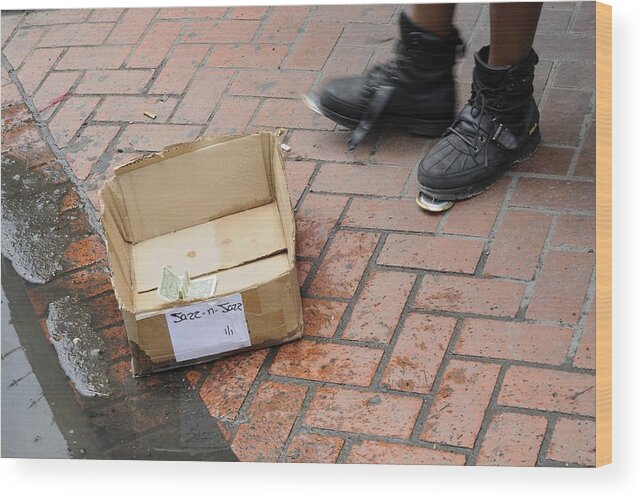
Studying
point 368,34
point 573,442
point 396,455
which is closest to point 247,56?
point 368,34

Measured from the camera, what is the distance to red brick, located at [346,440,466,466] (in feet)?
5.47

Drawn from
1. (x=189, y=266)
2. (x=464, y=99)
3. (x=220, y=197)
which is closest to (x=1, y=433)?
(x=189, y=266)

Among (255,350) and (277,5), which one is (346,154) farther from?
(255,350)

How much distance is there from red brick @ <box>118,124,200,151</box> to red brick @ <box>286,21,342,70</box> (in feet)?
0.91

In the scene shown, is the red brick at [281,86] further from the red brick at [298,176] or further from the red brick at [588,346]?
the red brick at [588,346]

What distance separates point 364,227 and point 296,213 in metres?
0.16

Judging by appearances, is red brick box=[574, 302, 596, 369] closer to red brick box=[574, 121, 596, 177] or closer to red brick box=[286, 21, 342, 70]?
red brick box=[574, 121, 596, 177]

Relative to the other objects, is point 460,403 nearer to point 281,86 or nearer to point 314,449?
point 314,449

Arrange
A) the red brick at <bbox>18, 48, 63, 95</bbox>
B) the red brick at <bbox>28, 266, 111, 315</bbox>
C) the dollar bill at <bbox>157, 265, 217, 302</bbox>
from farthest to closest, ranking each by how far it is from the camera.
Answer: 1. the red brick at <bbox>18, 48, 63, 95</bbox>
2. the red brick at <bbox>28, 266, 111, 315</bbox>
3. the dollar bill at <bbox>157, 265, 217, 302</bbox>

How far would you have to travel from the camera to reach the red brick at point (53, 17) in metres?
1.87

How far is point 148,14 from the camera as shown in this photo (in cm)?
191

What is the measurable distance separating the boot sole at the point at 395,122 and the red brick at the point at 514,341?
49 cm

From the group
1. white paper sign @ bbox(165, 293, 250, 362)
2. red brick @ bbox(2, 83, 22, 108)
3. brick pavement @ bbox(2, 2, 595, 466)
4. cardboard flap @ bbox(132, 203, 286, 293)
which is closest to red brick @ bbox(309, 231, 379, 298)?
brick pavement @ bbox(2, 2, 595, 466)

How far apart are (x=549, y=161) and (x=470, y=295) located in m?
0.35
